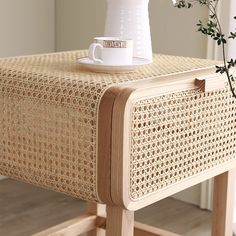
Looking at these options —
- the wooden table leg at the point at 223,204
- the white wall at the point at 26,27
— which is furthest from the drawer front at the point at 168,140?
the white wall at the point at 26,27

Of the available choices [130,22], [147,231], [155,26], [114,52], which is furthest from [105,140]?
[155,26]

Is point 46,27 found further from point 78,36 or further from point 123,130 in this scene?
point 123,130

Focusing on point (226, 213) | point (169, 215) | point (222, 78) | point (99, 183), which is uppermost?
point (222, 78)

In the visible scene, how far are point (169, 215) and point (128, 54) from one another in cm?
93

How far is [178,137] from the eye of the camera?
43.4 inches

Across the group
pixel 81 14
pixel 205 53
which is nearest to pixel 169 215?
pixel 205 53

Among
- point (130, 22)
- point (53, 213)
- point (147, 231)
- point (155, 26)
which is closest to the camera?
point (130, 22)

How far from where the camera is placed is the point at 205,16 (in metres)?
1.99

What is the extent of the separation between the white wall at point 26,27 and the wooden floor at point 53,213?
530mm

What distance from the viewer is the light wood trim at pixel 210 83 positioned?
3.72 feet

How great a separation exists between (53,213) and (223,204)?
78cm

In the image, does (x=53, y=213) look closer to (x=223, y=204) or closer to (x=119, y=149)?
(x=223, y=204)

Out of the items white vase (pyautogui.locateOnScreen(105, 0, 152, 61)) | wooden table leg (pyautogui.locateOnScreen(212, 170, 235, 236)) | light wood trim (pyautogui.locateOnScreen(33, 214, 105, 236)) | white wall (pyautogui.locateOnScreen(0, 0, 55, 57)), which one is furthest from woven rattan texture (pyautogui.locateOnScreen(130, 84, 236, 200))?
white wall (pyautogui.locateOnScreen(0, 0, 55, 57))

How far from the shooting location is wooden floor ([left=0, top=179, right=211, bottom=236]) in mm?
1881
